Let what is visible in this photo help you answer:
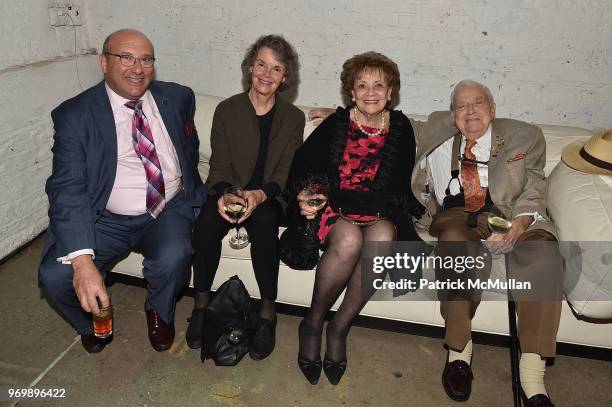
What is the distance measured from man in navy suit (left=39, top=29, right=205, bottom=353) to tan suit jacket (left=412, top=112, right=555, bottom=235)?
124 centimetres

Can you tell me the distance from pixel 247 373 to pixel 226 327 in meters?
0.23

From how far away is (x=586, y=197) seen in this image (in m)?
2.12

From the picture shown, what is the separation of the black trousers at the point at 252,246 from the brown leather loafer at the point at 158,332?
242mm

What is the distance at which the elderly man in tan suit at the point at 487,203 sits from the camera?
2025mm

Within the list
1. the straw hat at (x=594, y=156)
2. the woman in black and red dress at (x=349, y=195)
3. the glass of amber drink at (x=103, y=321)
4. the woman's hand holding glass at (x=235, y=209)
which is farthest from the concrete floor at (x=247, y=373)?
the straw hat at (x=594, y=156)

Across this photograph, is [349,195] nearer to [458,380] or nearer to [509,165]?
[509,165]

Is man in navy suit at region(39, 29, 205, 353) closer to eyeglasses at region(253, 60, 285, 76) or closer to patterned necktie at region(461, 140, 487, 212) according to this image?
eyeglasses at region(253, 60, 285, 76)

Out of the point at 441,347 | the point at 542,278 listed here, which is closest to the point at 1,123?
the point at 441,347

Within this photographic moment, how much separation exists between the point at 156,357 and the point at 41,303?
846 millimetres

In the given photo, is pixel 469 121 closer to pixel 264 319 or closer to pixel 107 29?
pixel 264 319

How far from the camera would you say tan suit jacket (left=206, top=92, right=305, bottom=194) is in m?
2.50

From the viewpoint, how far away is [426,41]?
320 centimetres
